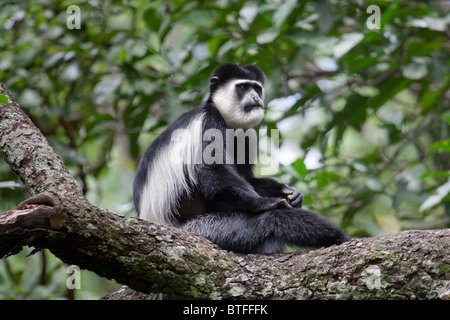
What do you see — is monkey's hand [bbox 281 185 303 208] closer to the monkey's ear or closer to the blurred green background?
the blurred green background

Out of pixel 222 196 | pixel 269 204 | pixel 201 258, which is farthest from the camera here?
pixel 222 196

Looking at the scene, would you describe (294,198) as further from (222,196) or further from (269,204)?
(222,196)

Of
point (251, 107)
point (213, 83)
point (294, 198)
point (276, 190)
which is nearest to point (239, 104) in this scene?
point (251, 107)

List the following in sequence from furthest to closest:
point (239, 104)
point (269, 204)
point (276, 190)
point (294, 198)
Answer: point (239, 104) < point (276, 190) < point (294, 198) < point (269, 204)

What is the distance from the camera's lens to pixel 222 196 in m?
2.79

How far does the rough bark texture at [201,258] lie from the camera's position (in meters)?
1.65

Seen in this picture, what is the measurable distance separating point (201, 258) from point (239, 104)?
162 centimetres

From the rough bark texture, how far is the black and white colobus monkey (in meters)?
0.35

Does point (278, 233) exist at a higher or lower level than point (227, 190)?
lower

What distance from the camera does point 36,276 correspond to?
390cm

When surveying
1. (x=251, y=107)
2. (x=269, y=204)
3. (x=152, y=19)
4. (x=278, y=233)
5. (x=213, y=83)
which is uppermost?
(x=152, y=19)

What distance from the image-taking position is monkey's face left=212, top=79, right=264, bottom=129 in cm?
345

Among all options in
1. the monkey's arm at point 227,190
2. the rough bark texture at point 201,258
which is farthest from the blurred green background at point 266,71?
the rough bark texture at point 201,258
